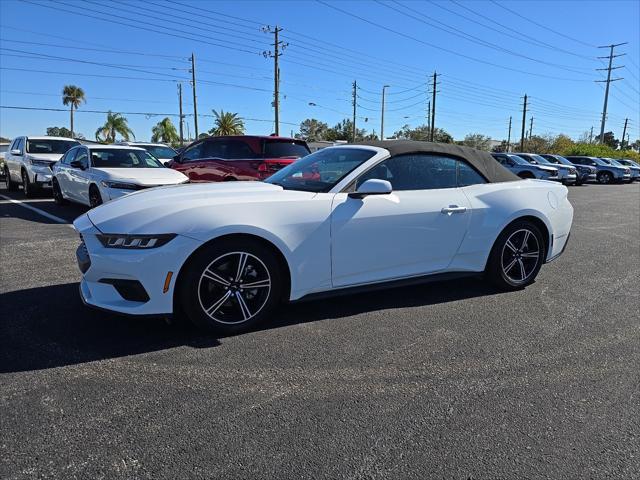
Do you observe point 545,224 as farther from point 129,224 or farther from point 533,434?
point 129,224

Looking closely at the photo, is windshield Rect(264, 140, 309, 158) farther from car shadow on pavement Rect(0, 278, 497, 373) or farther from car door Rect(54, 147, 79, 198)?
car shadow on pavement Rect(0, 278, 497, 373)

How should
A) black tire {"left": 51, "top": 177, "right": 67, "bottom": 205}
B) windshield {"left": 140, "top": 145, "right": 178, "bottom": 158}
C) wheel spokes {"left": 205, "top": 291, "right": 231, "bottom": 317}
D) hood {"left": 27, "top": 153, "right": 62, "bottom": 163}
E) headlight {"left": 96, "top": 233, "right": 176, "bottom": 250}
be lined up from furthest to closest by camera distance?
windshield {"left": 140, "top": 145, "right": 178, "bottom": 158}
hood {"left": 27, "top": 153, "right": 62, "bottom": 163}
black tire {"left": 51, "top": 177, "right": 67, "bottom": 205}
wheel spokes {"left": 205, "top": 291, "right": 231, "bottom": 317}
headlight {"left": 96, "top": 233, "right": 176, "bottom": 250}

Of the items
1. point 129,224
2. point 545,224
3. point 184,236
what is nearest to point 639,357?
point 545,224

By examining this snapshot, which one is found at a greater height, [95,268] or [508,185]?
[508,185]

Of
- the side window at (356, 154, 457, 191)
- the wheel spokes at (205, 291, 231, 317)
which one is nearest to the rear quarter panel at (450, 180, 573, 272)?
the side window at (356, 154, 457, 191)

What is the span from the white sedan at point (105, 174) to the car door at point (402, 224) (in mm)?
5473

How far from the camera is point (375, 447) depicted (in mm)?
2314

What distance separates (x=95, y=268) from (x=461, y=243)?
3.11 meters

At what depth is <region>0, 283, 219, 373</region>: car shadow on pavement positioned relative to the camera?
317 centimetres

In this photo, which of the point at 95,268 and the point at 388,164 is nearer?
the point at 95,268

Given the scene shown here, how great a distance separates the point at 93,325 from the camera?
12.2 feet

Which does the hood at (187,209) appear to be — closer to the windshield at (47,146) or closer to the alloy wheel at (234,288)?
the alloy wheel at (234,288)

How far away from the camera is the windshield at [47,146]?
13.0m

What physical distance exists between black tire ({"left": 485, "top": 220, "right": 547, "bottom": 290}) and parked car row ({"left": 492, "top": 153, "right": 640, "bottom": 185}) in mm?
17320
